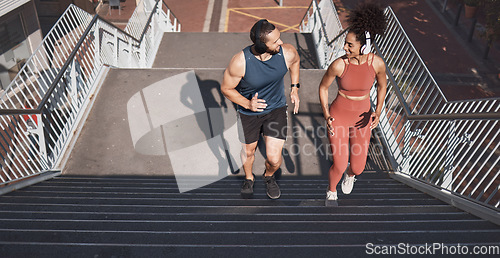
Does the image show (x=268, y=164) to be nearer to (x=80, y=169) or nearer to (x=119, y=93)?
(x=80, y=169)

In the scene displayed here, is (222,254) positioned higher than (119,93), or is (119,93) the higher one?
(222,254)

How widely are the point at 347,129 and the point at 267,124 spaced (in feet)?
2.63

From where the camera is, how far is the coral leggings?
397 centimetres

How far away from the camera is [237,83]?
3.83 meters

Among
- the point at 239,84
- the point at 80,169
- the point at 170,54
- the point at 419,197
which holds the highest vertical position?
the point at 239,84

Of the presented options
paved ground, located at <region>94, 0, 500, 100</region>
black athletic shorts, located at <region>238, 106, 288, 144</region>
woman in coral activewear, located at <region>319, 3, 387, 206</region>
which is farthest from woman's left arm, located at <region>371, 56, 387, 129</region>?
paved ground, located at <region>94, 0, 500, 100</region>

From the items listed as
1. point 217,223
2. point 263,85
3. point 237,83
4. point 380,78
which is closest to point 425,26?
point 380,78

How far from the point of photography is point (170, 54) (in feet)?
33.9

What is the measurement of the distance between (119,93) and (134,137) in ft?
3.82

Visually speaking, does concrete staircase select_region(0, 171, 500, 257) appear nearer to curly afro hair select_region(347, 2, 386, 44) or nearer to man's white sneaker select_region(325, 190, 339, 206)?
man's white sneaker select_region(325, 190, 339, 206)

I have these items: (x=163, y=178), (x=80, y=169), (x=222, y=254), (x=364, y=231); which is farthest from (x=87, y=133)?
(x=364, y=231)

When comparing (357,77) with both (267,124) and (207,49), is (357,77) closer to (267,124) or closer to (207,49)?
(267,124)

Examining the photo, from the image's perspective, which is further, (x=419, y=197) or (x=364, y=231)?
(x=419, y=197)

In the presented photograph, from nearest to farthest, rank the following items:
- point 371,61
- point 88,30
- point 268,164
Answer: point 371,61, point 268,164, point 88,30
